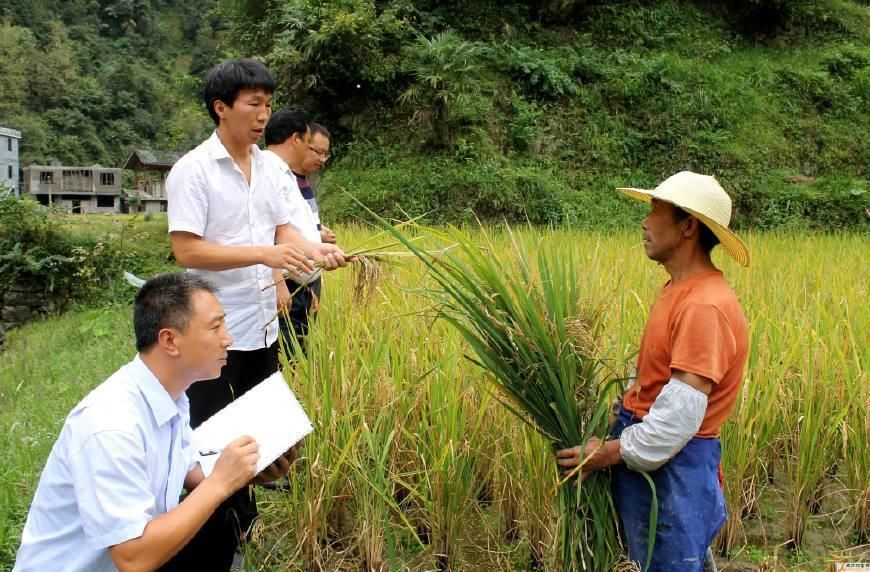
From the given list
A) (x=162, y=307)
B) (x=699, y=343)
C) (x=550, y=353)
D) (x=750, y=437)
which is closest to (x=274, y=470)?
(x=162, y=307)

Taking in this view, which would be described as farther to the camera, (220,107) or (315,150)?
(315,150)

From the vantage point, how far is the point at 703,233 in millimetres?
1784

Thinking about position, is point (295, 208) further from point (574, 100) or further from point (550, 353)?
point (574, 100)

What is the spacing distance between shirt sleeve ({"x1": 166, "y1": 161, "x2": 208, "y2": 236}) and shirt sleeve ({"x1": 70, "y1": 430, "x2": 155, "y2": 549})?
951 mm

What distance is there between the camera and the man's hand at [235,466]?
1.55 metres

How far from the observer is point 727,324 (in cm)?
162

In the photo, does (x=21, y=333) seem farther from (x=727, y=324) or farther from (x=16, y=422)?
(x=727, y=324)

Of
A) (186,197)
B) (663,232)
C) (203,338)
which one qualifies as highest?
(663,232)

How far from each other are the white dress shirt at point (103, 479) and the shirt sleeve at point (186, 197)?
76cm

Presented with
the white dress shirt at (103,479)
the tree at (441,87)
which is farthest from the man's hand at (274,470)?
the tree at (441,87)

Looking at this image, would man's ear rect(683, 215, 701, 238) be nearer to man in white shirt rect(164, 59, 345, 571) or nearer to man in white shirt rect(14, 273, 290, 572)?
man in white shirt rect(164, 59, 345, 571)

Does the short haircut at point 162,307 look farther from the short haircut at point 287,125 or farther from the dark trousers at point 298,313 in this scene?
the short haircut at point 287,125

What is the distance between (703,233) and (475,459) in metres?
0.98

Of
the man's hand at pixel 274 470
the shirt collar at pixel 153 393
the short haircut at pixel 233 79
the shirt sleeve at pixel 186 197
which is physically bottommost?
the man's hand at pixel 274 470
